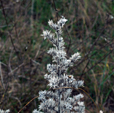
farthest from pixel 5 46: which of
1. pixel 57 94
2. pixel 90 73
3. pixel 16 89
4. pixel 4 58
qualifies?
pixel 57 94

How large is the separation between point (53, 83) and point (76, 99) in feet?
1.09

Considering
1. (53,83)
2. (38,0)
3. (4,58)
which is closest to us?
(53,83)

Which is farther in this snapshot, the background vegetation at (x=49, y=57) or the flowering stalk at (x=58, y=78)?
the background vegetation at (x=49, y=57)

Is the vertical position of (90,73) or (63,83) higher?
(90,73)

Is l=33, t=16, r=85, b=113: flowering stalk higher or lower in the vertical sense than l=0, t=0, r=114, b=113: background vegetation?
lower

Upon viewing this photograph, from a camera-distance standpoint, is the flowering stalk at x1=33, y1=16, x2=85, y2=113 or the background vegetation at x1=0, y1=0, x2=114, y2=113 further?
the background vegetation at x1=0, y1=0, x2=114, y2=113

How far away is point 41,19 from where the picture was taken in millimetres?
4172

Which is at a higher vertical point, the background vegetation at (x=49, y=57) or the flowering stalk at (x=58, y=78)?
the background vegetation at (x=49, y=57)

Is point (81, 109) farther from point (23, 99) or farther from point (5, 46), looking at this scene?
point (5, 46)

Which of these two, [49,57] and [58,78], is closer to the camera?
[58,78]

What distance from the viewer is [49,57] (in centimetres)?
346

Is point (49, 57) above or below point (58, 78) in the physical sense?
above

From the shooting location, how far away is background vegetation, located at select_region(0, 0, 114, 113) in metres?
2.72

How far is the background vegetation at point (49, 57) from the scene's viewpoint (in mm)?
2719
